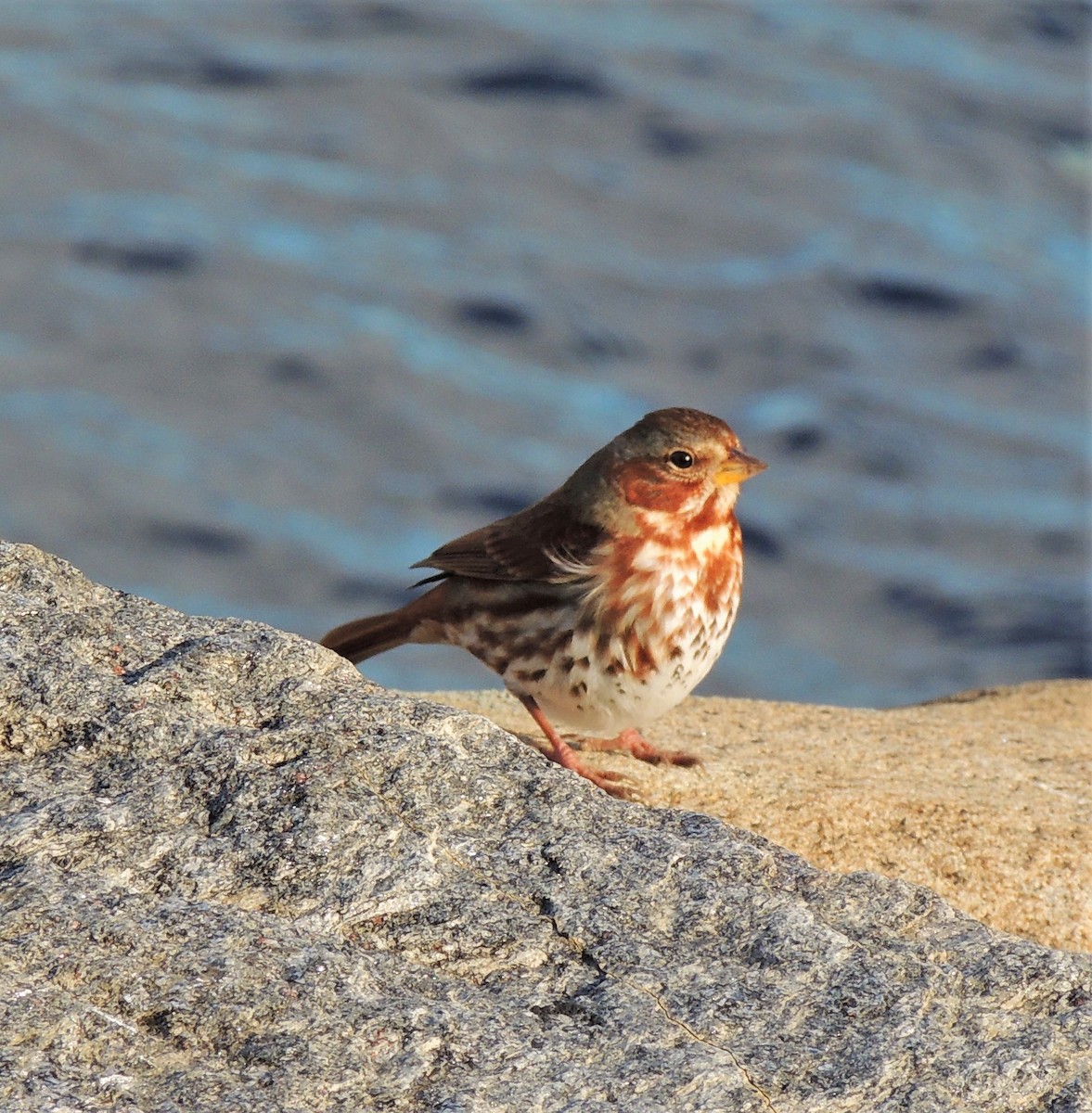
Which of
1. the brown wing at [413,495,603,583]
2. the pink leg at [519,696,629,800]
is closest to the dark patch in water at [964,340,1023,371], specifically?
the brown wing at [413,495,603,583]

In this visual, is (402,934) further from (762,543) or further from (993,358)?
(993,358)

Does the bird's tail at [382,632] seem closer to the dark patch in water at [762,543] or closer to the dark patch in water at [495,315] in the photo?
the dark patch in water at [762,543]

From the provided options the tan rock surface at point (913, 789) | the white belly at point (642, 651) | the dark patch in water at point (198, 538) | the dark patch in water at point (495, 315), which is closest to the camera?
the tan rock surface at point (913, 789)

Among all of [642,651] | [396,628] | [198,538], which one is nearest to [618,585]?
[642,651]

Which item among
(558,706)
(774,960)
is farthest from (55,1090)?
(558,706)

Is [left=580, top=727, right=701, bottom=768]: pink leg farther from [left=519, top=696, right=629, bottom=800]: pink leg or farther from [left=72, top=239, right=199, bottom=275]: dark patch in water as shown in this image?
[left=72, top=239, right=199, bottom=275]: dark patch in water

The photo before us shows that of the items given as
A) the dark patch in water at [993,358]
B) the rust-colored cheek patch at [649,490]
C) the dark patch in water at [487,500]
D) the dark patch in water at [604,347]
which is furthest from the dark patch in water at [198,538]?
the rust-colored cheek patch at [649,490]
